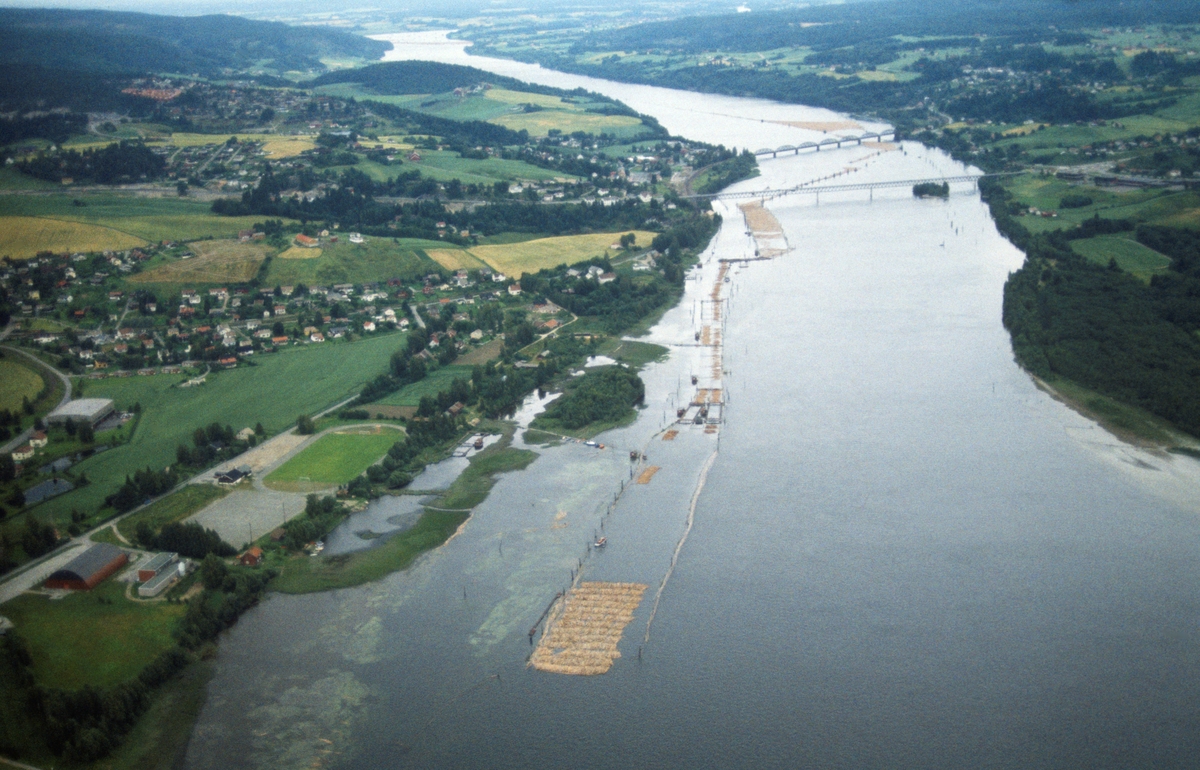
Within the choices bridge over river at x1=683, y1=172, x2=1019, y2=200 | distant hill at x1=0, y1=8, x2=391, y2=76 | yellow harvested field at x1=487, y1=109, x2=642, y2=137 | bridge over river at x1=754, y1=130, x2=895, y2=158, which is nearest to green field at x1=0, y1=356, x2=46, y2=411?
bridge over river at x1=683, y1=172, x2=1019, y2=200

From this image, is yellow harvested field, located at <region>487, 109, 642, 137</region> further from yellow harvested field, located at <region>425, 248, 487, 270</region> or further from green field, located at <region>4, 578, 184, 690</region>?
green field, located at <region>4, 578, 184, 690</region>

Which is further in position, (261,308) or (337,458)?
(261,308)

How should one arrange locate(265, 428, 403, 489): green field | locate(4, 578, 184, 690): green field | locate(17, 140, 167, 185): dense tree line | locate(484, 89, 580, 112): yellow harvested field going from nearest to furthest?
locate(4, 578, 184, 690): green field
locate(265, 428, 403, 489): green field
locate(17, 140, 167, 185): dense tree line
locate(484, 89, 580, 112): yellow harvested field

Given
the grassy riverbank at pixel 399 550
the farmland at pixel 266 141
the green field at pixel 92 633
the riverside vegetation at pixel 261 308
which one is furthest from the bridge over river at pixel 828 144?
the green field at pixel 92 633

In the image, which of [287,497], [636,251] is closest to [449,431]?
[287,497]

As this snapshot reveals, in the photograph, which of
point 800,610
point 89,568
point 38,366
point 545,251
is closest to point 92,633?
point 89,568

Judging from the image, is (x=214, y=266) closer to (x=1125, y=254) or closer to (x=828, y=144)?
(x=1125, y=254)

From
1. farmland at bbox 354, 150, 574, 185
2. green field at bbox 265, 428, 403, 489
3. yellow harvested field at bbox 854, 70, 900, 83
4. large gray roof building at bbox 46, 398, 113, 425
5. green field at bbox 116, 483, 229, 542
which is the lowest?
green field at bbox 116, 483, 229, 542
